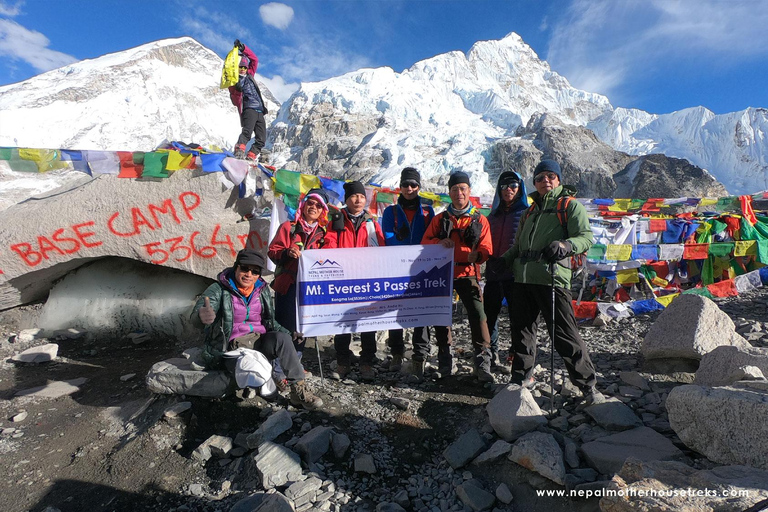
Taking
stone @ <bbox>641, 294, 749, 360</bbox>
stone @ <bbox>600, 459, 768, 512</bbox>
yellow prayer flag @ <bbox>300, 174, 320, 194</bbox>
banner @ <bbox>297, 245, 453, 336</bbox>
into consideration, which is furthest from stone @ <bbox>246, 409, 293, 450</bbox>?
stone @ <bbox>641, 294, 749, 360</bbox>

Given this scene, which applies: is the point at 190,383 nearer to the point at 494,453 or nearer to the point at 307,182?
the point at 494,453

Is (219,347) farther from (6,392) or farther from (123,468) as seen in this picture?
(6,392)

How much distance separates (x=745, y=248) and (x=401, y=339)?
7.39 metres

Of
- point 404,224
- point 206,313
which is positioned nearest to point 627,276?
point 404,224

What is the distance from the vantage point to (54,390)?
371 centimetres

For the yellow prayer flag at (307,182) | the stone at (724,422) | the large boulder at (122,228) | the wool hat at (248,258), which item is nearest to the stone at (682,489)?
the stone at (724,422)

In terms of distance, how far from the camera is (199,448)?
2660 mm

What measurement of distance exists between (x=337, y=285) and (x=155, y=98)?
11392 cm

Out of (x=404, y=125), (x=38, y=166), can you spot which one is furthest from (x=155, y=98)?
(x=38, y=166)

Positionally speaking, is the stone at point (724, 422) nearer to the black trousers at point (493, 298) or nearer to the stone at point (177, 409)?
the black trousers at point (493, 298)

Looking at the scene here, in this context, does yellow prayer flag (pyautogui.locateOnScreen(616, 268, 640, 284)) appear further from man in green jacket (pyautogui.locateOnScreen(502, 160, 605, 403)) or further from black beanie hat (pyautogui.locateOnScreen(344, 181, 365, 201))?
black beanie hat (pyautogui.locateOnScreen(344, 181, 365, 201))

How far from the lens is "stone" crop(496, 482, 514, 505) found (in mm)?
2145

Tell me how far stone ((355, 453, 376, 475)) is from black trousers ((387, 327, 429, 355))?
4.59ft

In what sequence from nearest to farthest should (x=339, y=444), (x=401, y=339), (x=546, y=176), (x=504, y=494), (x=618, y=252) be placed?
(x=504, y=494) → (x=339, y=444) → (x=546, y=176) → (x=401, y=339) → (x=618, y=252)
